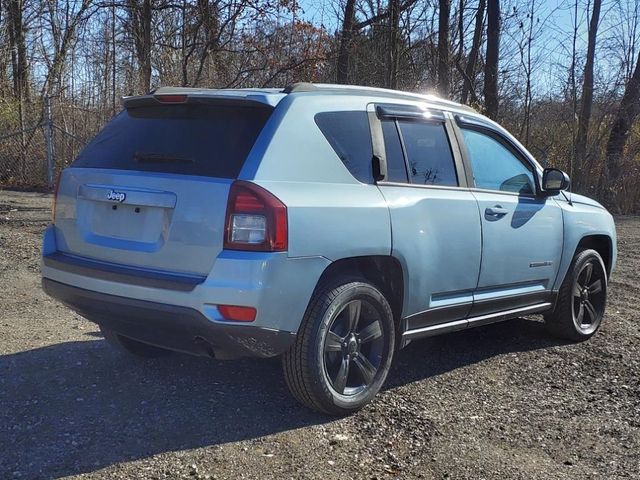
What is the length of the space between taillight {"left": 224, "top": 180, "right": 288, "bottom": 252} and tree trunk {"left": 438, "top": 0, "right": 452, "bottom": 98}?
13349mm

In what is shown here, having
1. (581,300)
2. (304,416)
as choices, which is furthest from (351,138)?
(581,300)

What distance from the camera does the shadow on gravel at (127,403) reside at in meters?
3.42

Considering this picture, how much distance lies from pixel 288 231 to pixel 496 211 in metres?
2.00

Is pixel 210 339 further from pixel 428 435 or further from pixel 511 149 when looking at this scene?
pixel 511 149

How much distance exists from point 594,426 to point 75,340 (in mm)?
3754

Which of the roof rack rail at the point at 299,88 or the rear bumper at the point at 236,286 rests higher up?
the roof rack rail at the point at 299,88

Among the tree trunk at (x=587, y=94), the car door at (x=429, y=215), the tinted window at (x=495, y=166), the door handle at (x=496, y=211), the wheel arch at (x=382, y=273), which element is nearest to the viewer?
the wheel arch at (x=382, y=273)

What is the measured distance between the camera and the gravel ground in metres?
3.38

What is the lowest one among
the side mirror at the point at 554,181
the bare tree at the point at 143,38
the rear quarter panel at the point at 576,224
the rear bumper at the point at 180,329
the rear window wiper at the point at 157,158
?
the rear bumper at the point at 180,329

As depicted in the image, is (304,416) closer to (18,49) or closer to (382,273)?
(382,273)

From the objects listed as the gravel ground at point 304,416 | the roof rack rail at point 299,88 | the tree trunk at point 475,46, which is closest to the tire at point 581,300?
the gravel ground at point 304,416

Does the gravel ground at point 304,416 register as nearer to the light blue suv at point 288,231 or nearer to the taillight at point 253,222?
the light blue suv at point 288,231

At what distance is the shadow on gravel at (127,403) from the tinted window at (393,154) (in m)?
1.42

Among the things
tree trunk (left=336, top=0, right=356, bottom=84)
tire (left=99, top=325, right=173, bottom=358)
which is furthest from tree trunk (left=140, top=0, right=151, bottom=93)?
tire (left=99, top=325, right=173, bottom=358)
